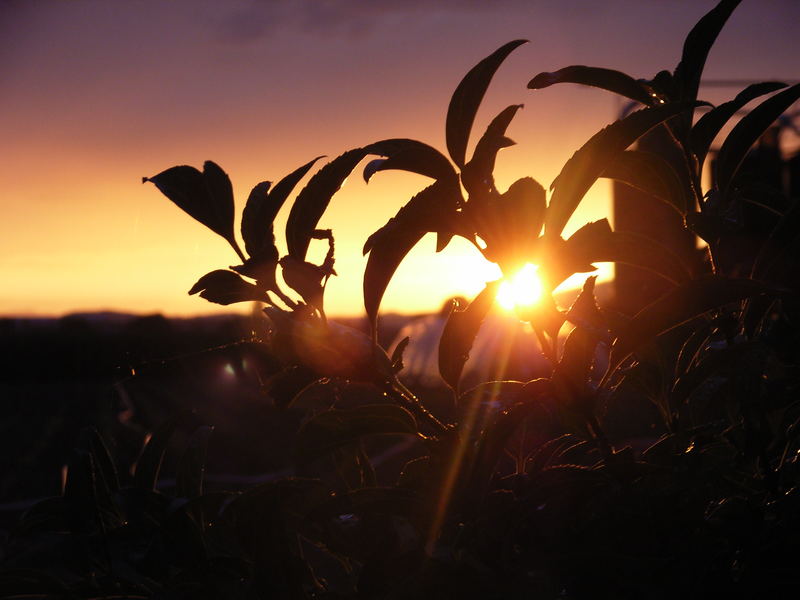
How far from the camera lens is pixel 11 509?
10031 mm

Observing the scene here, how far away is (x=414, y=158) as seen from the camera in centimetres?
82

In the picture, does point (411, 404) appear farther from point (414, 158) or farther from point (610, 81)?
point (610, 81)

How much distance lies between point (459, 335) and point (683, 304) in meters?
0.26

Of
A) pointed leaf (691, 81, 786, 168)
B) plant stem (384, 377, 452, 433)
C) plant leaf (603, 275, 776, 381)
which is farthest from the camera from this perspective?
pointed leaf (691, 81, 786, 168)

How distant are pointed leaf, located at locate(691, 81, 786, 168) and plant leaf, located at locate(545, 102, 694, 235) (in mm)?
183

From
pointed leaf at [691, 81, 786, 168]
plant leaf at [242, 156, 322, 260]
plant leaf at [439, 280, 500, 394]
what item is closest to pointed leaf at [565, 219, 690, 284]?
plant leaf at [439, 280, 500, 394]

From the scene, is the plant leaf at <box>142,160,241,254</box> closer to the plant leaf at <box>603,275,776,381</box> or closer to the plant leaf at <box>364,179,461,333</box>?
the plant leaf at <box>364,179,461,333</box>

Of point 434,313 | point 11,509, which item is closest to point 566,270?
point 11,509

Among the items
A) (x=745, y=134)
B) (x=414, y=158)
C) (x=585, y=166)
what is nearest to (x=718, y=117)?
(x=745, y=134)

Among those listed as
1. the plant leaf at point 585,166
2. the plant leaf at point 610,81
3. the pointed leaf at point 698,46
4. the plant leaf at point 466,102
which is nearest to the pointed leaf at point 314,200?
the plant leaf at point 466,102

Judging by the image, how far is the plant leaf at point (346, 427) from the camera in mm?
835

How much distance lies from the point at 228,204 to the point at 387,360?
0.26 m

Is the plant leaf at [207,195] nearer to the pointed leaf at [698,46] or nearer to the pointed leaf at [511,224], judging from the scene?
the pointed leaf at [511,224]

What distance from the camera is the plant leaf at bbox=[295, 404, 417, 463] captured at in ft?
2.74
